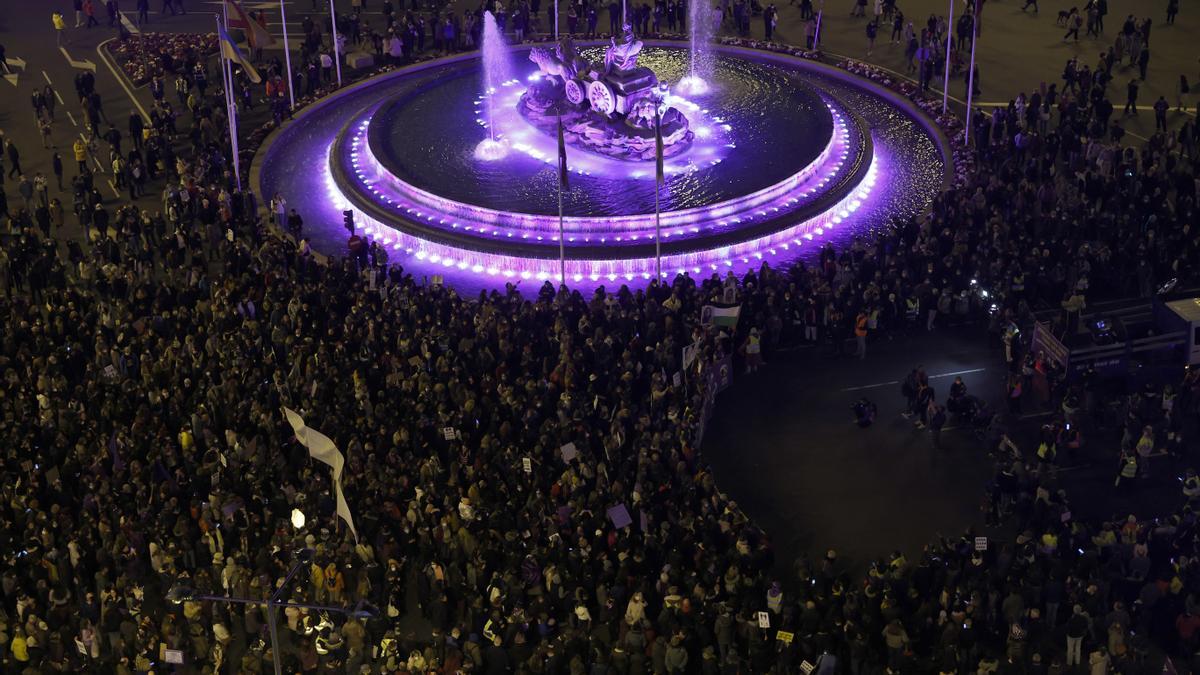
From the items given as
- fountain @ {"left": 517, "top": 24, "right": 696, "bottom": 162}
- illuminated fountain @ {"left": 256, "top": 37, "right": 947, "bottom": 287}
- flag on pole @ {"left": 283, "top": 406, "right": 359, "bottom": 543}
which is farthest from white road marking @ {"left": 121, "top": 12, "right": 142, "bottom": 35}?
flag on pole @ {"left": 283, "top": 406, "right": 359, "bottom": 543}

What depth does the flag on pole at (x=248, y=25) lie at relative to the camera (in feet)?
159

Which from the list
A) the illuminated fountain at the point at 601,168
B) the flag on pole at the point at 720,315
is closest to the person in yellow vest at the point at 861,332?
the flag on pole at the point at 720,315

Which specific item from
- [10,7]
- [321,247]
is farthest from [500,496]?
[10,7]

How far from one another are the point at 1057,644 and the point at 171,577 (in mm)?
17537

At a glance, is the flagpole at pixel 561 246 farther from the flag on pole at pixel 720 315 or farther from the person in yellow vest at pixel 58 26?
the person in yellow vest at pixel 58 26

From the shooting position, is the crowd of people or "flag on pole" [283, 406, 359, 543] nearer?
the crowd of people

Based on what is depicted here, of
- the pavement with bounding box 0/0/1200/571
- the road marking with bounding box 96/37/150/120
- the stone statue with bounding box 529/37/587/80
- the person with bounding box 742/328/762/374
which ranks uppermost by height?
the stone statue with bounding box 529/37/587/80

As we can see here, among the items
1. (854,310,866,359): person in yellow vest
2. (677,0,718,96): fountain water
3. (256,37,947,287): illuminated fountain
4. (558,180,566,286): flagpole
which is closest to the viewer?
(854,310,866,359): person in yellow vest

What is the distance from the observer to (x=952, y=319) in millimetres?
40062

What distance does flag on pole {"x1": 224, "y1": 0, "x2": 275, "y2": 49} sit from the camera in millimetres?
48594

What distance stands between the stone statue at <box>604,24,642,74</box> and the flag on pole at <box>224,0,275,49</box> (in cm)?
1150

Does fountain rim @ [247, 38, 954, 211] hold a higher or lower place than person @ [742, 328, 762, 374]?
higher

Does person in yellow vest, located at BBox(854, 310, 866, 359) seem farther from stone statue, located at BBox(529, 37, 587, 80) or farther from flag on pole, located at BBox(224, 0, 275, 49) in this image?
flag on pole, located at BBox(224, 0, 275, 49)

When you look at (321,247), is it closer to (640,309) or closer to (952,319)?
(640,309)
